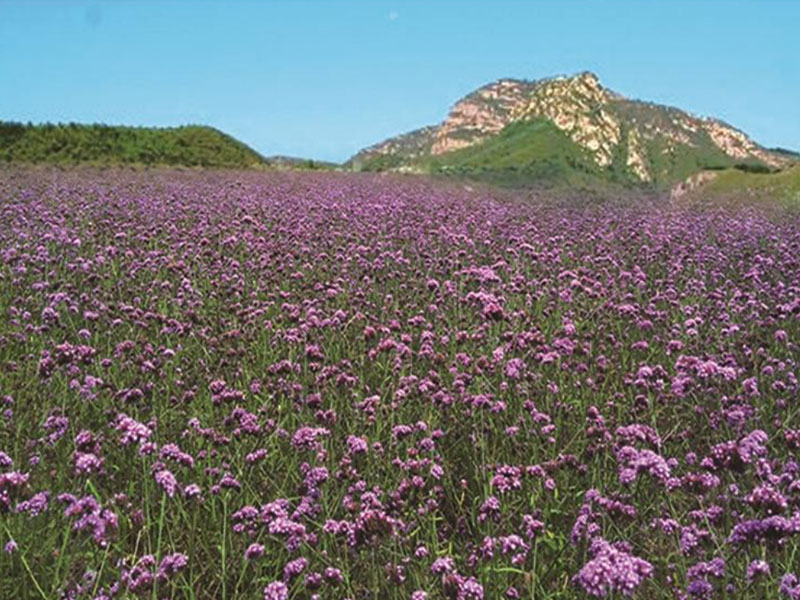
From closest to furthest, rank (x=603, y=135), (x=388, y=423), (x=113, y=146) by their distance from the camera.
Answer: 1. (x=388, y=423)
2. (x=113, y=146)
3. (x=603, y=135)

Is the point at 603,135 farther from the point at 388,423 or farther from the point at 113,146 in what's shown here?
the point at 388,423

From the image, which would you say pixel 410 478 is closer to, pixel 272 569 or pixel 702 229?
pixel 272 569

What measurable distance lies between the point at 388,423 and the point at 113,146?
2750 cm

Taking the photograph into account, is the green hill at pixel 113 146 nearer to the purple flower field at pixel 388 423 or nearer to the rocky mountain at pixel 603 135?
the purple flower field at pixel 388 423

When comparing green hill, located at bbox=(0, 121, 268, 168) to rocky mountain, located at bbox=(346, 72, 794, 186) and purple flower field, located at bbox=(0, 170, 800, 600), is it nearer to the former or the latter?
purple flower field, located at bbox=(0, 170, 800, 600)

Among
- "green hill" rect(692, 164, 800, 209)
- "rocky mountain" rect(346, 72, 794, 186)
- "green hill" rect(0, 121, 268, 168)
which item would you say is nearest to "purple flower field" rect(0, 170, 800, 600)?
"green hill" rect(692, 164, 800, 209)

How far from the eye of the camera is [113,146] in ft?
97.4

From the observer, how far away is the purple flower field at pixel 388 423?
3.21 metres

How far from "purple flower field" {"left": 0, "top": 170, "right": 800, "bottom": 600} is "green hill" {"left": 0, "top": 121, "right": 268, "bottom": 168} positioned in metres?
18.5

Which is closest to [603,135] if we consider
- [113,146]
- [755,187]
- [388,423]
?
[755,187]

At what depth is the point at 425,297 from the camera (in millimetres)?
7707

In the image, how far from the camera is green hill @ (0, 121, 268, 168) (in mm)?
27500

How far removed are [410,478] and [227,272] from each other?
503cm

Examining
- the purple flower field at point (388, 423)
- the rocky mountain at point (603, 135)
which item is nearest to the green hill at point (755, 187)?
the purple flower field at point (388, 423)
